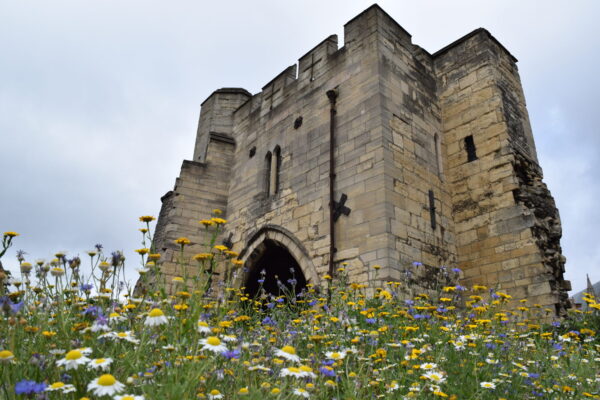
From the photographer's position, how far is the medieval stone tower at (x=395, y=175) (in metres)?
6.69

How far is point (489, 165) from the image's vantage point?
25.0 feet

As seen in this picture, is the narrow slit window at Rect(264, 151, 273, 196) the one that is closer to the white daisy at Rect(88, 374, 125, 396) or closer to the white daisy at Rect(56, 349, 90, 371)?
the white daisy at Rect(56, 349, 90, 371)

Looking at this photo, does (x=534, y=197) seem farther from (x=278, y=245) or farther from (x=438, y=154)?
(x=278, y=245)

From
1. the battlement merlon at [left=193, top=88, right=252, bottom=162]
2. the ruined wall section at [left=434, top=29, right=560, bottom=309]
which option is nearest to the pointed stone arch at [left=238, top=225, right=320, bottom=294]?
the ruined wall section at [left=434, top=29, right=560, bottom=309]

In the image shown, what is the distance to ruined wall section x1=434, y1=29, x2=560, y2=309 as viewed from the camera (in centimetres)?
677

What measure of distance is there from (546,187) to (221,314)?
7.63m

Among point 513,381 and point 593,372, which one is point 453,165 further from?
point 513,381

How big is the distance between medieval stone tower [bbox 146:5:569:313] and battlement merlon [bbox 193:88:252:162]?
102 inches

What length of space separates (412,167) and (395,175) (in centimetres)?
64

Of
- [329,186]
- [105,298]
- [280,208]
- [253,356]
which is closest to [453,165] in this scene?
[329,186]

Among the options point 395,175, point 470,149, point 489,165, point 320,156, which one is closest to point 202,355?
point 395,175

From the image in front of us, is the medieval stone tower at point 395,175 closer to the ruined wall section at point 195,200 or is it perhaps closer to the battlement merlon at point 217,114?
the ruined wall section at point 195,200

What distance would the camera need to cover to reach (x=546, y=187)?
7902mm

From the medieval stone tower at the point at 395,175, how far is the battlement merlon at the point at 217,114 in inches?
102
